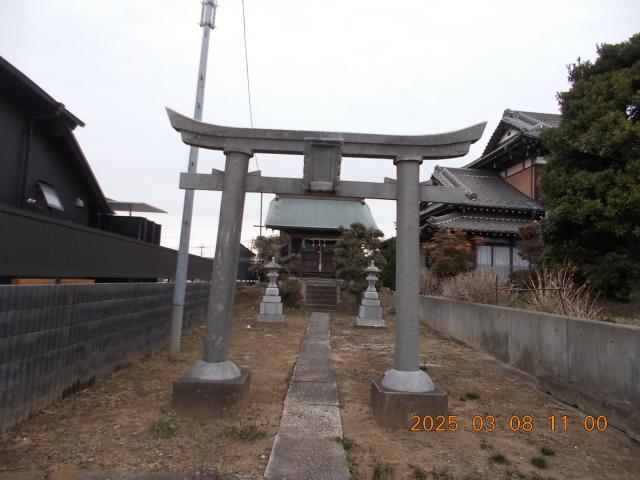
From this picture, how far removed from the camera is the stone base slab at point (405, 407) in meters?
4.32

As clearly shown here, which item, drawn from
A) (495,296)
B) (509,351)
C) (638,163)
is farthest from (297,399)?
(638,163)

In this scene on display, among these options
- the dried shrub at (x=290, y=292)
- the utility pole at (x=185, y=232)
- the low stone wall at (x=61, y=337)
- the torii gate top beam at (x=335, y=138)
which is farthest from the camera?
the dried shrub at (x=290, y=292)

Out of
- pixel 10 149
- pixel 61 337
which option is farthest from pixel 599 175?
pixel 10 149

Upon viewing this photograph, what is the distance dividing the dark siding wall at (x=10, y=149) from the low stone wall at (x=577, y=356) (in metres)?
10.4

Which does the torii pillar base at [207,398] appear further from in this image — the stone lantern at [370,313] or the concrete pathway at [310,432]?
→ the stone lantern at [370,313]

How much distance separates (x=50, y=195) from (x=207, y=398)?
8.51 metres

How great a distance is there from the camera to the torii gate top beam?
501cm

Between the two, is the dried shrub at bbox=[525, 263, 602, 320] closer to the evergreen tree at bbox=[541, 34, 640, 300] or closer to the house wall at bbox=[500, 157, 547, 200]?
the evergreen tree at bbox=[541, 34, 640, 300]

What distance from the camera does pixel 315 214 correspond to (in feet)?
77.2

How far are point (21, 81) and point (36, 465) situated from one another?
8.22 metres

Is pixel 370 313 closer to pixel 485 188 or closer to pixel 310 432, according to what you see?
pixel 310 432

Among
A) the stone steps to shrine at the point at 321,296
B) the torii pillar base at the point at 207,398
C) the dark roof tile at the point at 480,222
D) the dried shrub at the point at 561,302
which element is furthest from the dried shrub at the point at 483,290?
the stone steps to shrine at the point at 321,296

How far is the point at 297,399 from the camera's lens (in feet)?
16.9

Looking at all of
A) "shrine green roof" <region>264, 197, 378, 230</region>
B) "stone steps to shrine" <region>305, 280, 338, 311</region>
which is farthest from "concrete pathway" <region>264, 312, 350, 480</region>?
"shrine green roof" <region>264, 197, 378, 230</region>
